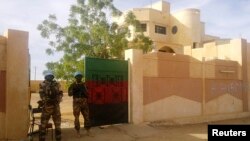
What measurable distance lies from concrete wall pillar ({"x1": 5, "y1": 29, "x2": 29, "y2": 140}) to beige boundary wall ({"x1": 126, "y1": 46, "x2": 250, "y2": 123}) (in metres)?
3.91

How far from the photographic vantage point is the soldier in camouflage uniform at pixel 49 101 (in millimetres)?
7766

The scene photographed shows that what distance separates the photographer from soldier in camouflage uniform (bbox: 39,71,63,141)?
7766 mm

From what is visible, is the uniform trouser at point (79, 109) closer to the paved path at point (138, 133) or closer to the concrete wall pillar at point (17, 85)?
the paved path at point (138, 133)

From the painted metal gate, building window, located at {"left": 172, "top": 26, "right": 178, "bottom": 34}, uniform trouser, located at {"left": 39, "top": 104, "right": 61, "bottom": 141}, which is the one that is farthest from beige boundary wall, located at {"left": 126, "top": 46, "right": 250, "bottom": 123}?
building window, located at {"left": 172, "top": 26, "right": 178, "bottom": 34}

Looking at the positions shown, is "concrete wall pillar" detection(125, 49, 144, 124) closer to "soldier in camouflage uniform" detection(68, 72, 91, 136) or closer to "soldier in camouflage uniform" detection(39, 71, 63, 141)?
"soldier in camouflage uniform" detection(68, 72, 91, 136)

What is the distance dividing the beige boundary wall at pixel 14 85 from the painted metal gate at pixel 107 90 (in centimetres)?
206

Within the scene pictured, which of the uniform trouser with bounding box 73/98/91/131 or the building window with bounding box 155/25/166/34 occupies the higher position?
the building window with bounding box 155/25/166/34

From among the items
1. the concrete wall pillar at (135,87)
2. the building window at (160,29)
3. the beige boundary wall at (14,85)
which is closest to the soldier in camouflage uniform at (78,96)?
the beige boundary wall at (14,85)

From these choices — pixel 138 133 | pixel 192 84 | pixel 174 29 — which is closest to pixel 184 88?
pixel 192 84

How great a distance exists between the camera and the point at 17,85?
831 centimetres

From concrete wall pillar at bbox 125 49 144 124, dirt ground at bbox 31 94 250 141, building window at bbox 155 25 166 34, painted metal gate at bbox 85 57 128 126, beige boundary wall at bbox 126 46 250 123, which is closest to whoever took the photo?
dirt ground at bbox 31 94 250 141

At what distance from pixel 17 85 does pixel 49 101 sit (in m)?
1.19

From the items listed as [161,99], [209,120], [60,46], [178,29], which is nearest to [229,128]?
[161,99]

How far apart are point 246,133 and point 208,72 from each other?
741cm
